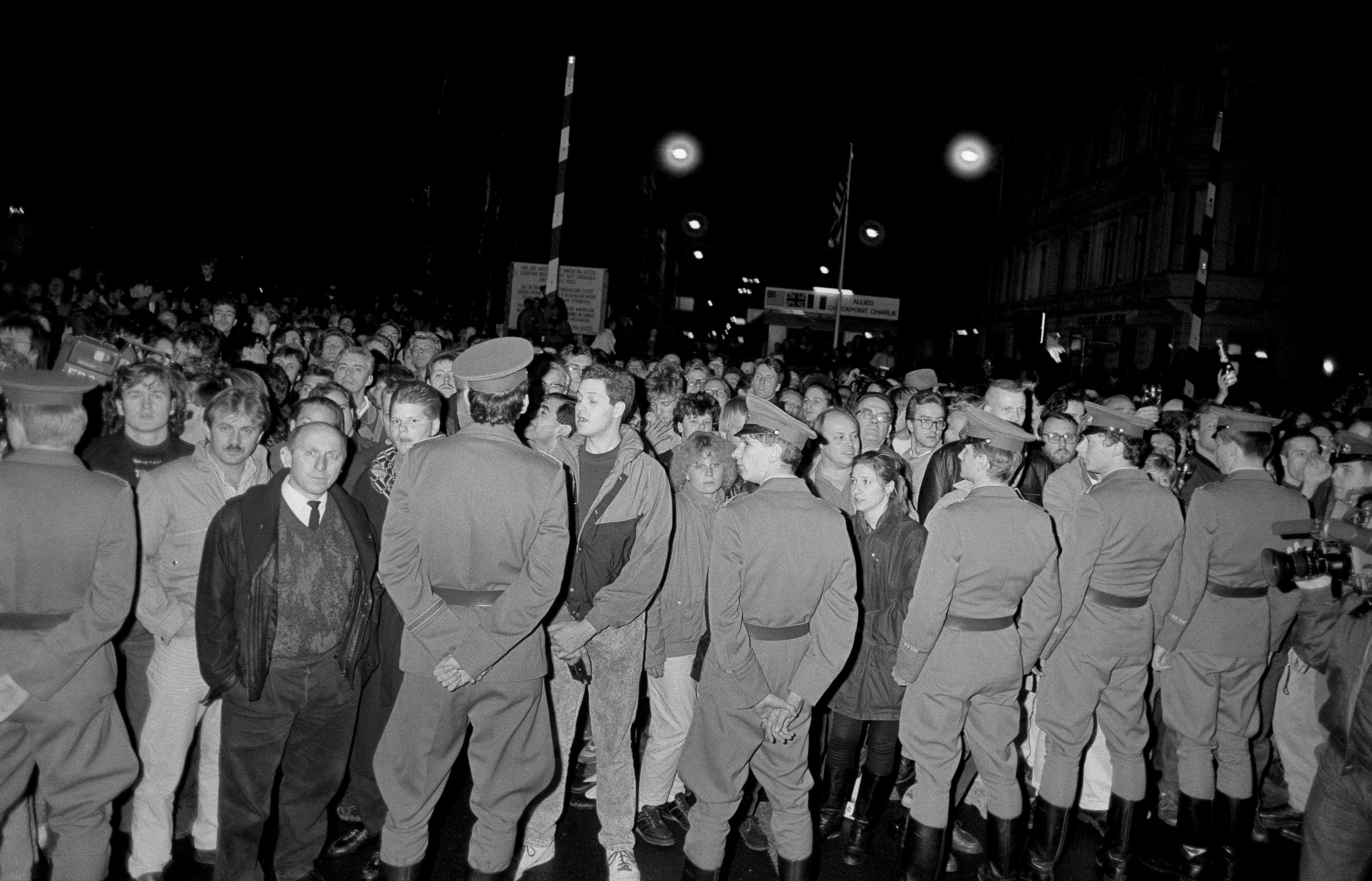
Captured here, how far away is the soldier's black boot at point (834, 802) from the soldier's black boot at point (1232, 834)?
6.00ft

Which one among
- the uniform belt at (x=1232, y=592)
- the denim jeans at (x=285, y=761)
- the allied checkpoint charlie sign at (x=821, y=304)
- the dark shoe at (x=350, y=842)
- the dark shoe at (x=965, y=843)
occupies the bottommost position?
the dark shoe at (x=350, y=842)

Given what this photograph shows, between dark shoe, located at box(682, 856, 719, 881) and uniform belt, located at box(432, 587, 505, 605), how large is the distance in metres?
1.36

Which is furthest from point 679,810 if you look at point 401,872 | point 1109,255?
point 1109,255

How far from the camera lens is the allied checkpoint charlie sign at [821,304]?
65.7ft

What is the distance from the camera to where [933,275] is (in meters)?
47.8

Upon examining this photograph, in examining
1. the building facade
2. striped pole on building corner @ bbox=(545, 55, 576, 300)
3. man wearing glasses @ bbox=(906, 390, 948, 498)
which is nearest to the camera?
man wearing glasses @ bbox=(906, 390, 948, 498)

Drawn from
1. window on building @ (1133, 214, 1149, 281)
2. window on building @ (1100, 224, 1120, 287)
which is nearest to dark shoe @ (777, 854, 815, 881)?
window on building @ (1133, 214, 1149, 281)

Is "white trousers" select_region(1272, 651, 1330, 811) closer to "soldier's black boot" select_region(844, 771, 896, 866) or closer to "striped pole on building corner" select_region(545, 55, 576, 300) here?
"soldier's black boot" select_region(844, 771, 896, 866)

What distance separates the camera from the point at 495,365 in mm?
3803

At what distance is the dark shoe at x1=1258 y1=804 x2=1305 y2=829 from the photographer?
5.41 meters

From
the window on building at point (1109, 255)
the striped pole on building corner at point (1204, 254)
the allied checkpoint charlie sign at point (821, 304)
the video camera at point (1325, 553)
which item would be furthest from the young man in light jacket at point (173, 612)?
the window on building at point (1109, 255)

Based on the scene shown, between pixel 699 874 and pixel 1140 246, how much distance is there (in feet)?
114

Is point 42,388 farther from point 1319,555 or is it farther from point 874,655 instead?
point 1319,555

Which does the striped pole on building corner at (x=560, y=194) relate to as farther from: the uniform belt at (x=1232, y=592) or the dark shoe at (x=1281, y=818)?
the dark shoe at (x=1281, y=818)
